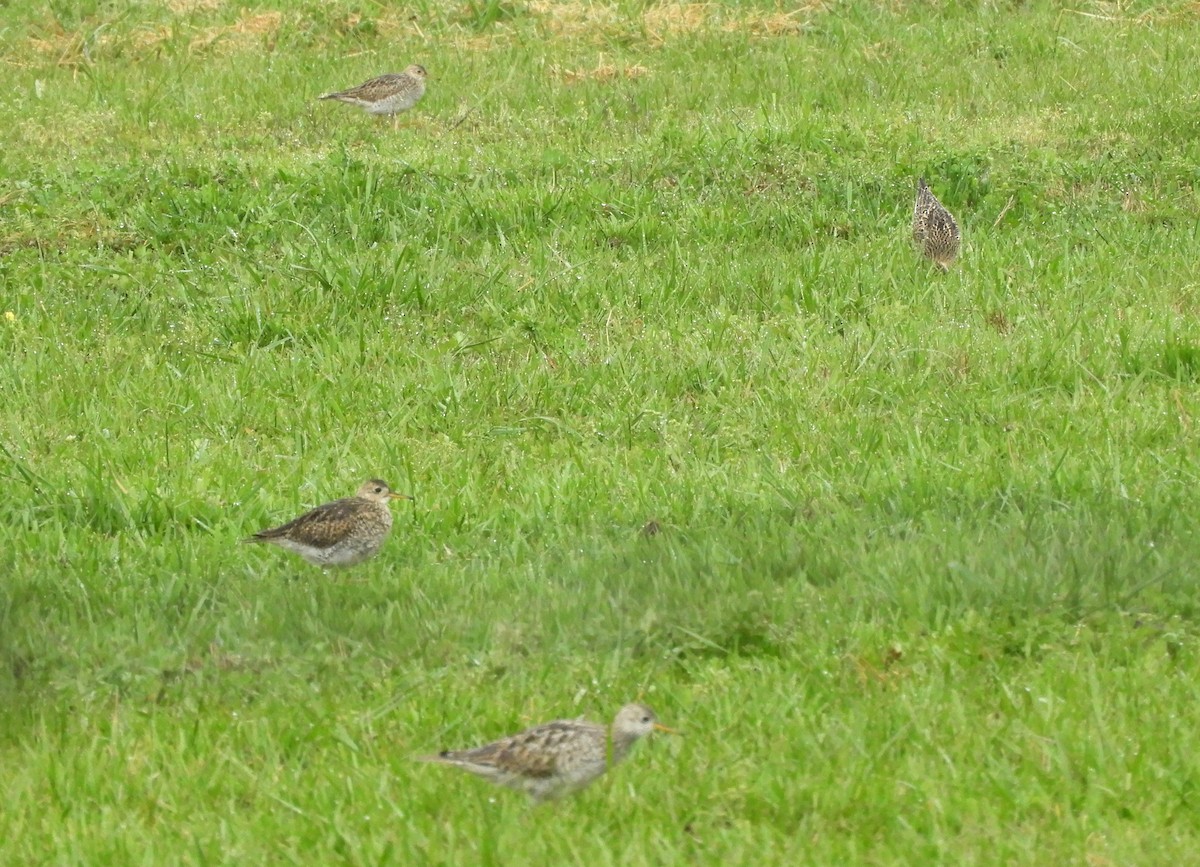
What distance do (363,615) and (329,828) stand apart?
1748mm

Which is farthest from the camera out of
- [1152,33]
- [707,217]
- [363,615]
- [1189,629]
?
[1152,33]

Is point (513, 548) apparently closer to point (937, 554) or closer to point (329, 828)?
point (937, 554)

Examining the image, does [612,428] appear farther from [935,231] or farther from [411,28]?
[411,28]

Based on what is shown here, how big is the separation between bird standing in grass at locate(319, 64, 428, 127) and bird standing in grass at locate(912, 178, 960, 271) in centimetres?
470

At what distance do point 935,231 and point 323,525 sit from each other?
549 cm

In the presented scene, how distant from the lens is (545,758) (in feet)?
17.4

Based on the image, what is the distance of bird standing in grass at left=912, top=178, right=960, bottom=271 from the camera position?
1141 cm

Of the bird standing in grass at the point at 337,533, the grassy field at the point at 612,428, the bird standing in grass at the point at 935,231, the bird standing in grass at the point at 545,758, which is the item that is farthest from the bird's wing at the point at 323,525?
the bird standing in grass at the point at 935,231

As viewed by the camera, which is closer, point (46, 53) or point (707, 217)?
point (707, 217)

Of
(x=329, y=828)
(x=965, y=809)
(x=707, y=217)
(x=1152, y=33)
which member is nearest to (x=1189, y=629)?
(x=965, y=809)

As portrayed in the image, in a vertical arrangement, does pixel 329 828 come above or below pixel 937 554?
above

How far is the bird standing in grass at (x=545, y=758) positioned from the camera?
17.4 feet

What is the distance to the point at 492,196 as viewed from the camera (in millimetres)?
12703

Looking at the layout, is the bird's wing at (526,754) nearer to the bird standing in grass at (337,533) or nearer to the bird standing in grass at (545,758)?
the bird standing in grass at (545,758)
